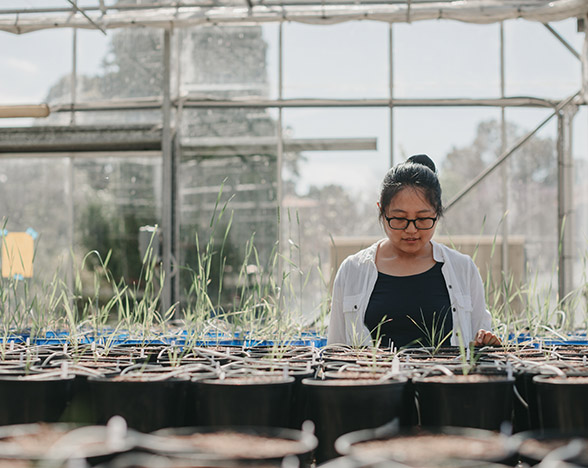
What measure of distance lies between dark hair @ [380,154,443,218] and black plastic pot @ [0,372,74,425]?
1.21 m

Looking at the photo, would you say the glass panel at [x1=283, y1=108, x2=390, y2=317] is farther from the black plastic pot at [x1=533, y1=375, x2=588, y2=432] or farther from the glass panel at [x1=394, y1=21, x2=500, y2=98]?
the black plastic pot at [x1=533, y1=375, x2=588, y2=432]

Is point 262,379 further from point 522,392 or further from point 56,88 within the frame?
point 56,88

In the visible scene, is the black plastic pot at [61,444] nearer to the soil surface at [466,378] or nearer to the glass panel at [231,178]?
the soil surface at [466,378]

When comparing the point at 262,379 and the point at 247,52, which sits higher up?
the point at 247,52

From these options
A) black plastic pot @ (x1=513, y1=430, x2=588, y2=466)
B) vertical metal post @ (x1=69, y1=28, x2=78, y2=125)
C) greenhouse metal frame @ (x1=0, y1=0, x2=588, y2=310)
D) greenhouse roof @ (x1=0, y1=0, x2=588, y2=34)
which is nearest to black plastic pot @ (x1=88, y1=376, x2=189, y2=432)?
black plastic pot @ (x1=513, y1=430, x2=588, y2=466)

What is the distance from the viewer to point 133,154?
620 cm

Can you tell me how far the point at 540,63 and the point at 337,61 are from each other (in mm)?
1782

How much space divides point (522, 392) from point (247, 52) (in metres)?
5.38

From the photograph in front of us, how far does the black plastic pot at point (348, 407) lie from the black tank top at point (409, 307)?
3.21 feet

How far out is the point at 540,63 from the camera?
5.95 meters

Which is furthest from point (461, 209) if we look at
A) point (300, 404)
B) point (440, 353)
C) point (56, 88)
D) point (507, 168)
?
point (300, 404)

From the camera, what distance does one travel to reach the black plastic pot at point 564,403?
3.44 feet

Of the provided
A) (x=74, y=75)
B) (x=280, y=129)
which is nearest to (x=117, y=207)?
(x=74, y=75)

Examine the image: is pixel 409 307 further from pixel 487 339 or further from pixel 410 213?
pixel 487 339
